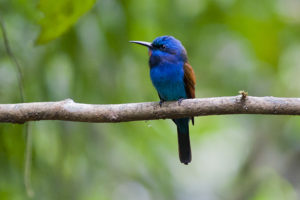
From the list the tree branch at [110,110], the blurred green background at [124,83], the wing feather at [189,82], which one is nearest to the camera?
the tree branch at [110,110]

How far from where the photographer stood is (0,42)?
435 cm

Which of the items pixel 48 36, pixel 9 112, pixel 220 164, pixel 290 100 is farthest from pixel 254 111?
pixel 220 164

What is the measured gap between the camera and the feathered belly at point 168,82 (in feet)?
14.2

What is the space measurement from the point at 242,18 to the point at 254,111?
2.01m

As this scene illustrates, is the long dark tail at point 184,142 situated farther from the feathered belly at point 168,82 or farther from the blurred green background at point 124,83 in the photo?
the feathered belly at point 168,82

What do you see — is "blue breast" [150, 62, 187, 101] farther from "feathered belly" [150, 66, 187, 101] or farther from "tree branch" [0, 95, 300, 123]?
"tree branch" [0, 95, 300, 123]

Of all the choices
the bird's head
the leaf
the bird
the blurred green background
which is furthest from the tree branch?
the bird's head

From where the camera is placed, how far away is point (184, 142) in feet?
→ 15.6

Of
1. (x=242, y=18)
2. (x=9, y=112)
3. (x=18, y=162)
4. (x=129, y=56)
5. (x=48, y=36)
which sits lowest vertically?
(x=18, y=162)

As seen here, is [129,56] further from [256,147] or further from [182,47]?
[256,147]

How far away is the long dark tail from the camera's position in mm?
4652

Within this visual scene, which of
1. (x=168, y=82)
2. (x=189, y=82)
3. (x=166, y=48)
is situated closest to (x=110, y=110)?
(x=168, y=82)

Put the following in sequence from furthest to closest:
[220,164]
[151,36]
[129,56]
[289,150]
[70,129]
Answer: [220,164], [289,150], [151,36], [129,56], [70,129]

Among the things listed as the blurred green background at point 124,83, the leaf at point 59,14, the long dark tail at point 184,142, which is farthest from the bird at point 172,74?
the leaf at point 59,14
